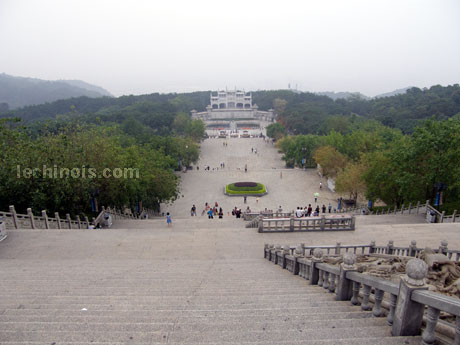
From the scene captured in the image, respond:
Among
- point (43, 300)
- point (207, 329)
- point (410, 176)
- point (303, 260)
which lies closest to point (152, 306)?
point (207, 329)

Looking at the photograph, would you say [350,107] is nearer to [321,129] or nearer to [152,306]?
[321,129]

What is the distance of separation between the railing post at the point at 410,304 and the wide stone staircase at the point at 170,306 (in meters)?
0.10

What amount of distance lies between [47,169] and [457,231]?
17.1m

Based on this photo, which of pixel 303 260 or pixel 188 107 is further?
pixel 188 107

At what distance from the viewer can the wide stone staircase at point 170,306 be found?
3418 mm

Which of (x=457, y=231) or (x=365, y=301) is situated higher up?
(x=365, y=301)

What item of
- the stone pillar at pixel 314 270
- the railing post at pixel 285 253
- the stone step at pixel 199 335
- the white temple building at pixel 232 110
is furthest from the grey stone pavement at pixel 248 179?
the white temple building at pixel 232 110

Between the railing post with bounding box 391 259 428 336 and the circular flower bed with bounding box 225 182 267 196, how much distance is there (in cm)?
2666

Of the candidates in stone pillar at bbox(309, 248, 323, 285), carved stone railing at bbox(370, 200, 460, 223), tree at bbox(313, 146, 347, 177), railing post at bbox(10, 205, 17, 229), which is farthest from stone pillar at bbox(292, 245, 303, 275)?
tree at bbox(313, 146, 347, 177)

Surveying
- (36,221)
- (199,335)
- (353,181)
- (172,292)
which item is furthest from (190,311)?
(353,181)

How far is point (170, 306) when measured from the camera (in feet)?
14.7

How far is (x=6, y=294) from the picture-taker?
535cm

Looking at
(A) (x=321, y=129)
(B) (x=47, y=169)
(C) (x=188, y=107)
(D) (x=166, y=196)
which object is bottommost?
(D) (x=166, y=196)

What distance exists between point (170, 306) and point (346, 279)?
8.37 ft
